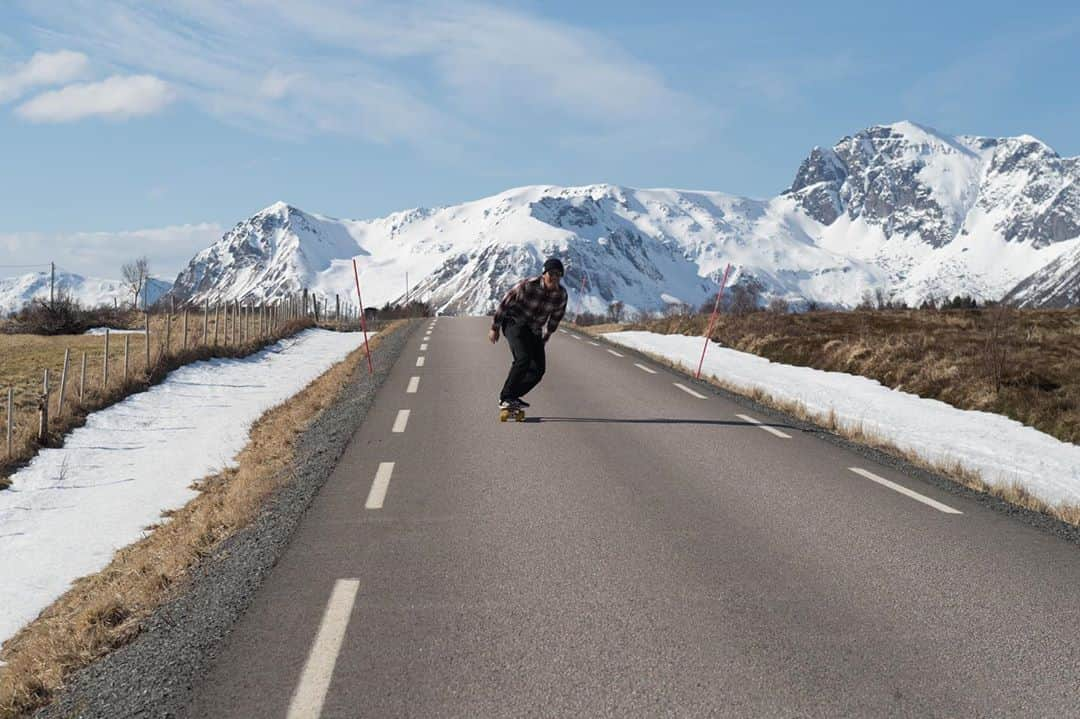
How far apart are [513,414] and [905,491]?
4832 millimetres

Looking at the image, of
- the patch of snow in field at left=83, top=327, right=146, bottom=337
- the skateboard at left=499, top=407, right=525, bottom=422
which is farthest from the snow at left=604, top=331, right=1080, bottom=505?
the patch of snow in field at left=83, top=327, right=146, bottom=337

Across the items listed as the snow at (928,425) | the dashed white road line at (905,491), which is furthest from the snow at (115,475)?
the snow at (928,425)

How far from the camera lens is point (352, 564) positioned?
5.34 metres

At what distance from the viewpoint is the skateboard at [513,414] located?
428 inches

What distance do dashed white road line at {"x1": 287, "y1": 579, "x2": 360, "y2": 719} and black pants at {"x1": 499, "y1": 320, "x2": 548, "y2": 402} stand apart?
19.7ft

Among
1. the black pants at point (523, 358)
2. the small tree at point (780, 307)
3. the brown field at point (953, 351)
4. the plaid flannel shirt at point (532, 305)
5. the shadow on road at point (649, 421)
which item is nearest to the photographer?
the plaid flannel shirt at point (532, 305)

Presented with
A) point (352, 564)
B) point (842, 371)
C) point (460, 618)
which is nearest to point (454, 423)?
point (352, 564)

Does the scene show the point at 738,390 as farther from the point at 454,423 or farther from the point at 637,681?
the point at 637,681

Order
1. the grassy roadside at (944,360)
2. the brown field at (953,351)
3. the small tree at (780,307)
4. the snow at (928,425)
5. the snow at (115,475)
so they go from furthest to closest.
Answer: the small tree at (780,307), the brown field at (953,351), the grassy roadside at (944,360), the snow at (928,425), the snow at (115,475)

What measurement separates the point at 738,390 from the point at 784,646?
38.4 feet

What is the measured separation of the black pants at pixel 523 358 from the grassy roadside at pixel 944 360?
159 inches

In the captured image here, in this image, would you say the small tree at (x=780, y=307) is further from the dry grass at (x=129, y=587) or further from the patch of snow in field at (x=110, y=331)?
the patch of snow in field at (x=110, y=331)

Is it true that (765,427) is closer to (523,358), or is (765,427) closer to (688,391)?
(523,358)

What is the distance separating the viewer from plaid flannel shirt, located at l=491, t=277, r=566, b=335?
35.1 feet
